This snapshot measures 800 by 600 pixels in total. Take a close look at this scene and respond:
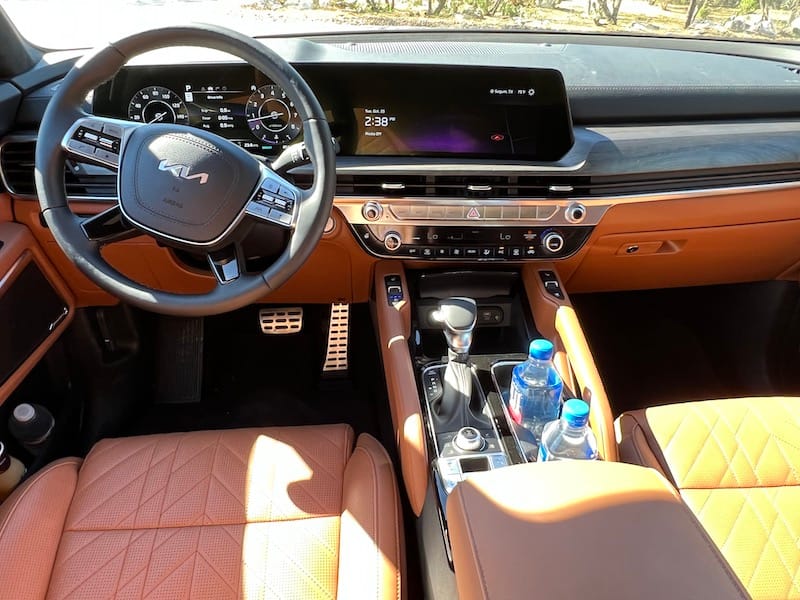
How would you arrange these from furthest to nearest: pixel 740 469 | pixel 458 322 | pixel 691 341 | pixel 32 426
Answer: pixel 691 341
pixel 32 426
pixel 458 322
pixel 740 469

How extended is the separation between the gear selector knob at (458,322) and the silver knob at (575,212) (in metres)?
0.33

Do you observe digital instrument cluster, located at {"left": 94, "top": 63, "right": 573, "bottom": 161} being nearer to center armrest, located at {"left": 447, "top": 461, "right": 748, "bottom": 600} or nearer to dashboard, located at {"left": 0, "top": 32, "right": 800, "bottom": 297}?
dashboard, located at {"left": 0, "top": 32, "right": 800, "bottom": 297}

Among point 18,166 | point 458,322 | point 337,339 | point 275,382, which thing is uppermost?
point 18,166

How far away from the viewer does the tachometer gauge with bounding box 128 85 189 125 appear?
1496 millimetres

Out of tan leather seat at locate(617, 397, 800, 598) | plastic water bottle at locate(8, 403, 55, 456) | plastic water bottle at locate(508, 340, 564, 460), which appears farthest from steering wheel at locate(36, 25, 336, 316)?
tan leather seat at locate(617, 397, 800, 598)

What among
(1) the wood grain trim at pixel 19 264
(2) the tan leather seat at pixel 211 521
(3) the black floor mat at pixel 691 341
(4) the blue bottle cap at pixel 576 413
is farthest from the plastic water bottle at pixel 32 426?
(3) the black floor mat at pixel 691 341

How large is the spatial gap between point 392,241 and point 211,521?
0.78 meters

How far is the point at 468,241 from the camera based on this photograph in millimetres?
1654

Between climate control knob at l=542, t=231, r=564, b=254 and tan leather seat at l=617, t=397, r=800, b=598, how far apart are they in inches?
17.7

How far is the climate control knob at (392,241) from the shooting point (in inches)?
64.7

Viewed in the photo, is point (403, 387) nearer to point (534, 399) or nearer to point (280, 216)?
point (534, 399)

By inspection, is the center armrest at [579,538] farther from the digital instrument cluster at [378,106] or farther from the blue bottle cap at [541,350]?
the digital instrument cluster at [378,106]

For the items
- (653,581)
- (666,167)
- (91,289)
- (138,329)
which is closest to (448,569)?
(653,581)

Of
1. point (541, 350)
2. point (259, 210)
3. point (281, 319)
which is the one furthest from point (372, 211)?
point (281, 319)
